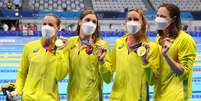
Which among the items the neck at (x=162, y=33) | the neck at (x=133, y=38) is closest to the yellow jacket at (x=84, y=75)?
the neck at (x=133, y=38)

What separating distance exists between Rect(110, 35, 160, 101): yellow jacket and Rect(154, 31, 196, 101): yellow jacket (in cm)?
9

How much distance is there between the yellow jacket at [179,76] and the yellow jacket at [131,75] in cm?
9

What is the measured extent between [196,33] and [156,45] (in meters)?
16.6

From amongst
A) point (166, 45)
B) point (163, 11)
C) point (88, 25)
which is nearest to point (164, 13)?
point (163, 11)

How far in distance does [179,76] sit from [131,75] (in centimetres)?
38

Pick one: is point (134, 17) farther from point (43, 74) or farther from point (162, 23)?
point (43, 74)

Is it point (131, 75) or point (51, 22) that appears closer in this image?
point (131, 75)

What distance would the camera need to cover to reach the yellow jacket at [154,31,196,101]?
109 inches

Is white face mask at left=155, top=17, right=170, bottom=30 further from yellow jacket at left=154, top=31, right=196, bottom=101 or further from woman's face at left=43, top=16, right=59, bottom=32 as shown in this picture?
woman's face at left=43, top=16, right=59, bottom=32

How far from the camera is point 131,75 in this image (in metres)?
2.96

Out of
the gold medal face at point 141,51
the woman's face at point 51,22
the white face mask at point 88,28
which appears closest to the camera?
the gold medal face at point 141,51

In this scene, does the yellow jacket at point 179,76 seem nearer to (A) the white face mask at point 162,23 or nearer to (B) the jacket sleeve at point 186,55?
(B) the jacket sleeve at point 186,55

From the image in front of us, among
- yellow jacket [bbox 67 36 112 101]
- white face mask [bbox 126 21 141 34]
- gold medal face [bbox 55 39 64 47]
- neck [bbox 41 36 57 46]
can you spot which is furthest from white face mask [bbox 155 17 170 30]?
neck [bbox 41 36 57 46]

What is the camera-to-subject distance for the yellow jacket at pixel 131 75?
290 centimetres
